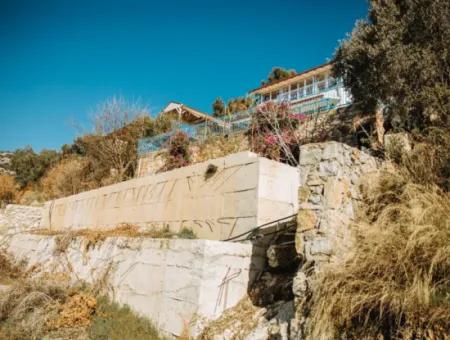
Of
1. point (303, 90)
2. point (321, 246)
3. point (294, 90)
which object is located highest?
point (294, 90)

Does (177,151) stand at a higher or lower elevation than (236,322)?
higher

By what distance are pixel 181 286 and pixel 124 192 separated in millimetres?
5853

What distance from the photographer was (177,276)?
15.6 ft

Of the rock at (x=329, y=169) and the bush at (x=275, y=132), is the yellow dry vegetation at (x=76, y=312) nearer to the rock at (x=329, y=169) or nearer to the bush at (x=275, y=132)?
the rock at (x=329, y=169)

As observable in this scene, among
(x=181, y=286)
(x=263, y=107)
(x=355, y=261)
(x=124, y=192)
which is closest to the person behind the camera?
(x=355, y=261)

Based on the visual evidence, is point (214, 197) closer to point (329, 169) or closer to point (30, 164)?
point (329, 169)

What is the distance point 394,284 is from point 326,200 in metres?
1.13

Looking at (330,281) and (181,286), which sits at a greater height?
(330,281)

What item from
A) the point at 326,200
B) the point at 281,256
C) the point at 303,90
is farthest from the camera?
the point at 303,90

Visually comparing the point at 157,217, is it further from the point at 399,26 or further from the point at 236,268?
the point at 399,26

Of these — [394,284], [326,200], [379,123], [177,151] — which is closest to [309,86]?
[177,151]

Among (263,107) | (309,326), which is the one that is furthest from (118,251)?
(263,107)

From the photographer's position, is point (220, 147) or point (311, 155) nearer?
point (311, 155)

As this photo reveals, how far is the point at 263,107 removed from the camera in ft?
37.1
